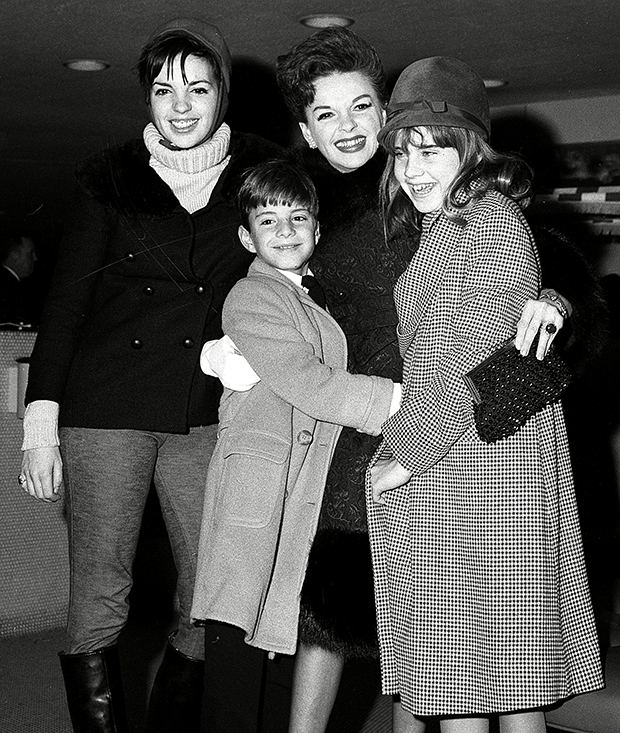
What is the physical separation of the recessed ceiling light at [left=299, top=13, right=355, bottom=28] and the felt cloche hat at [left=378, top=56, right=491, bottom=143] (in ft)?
5.98

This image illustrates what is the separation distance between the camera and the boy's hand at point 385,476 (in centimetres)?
151

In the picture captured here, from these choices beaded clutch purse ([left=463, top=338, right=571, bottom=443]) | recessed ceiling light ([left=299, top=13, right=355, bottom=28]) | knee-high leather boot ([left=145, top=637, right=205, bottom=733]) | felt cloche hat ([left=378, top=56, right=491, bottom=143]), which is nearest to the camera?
beaded clutch purse ([left=463, top=338, right=571, bottom=443])

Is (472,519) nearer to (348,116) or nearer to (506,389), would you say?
(506,389)

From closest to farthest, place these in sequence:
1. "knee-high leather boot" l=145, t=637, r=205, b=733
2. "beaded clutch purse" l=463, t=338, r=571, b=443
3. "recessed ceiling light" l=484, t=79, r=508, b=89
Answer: "beaded clutch purse" l=463, t=338, r=571, b=443 < "knee-high leather boot" l=145, t=637, r=205, b=733 < "recessed ceiling light" l=484, t=79, r=508, b=89

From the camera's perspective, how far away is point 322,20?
11.0 feet

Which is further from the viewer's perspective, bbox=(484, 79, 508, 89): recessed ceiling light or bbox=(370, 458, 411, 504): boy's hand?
bbox=(484, 79, 508, 89): recessed ceiling light

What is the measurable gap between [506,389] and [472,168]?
367mm

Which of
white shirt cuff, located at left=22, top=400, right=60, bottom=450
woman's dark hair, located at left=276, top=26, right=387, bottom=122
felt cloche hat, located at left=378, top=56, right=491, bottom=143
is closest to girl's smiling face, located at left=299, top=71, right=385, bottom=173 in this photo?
woman's dark hair, located at left=276, top=26, right=387, bottom=122

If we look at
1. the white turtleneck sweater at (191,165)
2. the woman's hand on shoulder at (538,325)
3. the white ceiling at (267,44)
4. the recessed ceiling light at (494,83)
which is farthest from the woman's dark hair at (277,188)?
the recessed ceiling light at (494,83)

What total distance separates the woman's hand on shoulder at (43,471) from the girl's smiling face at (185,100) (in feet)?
1.99

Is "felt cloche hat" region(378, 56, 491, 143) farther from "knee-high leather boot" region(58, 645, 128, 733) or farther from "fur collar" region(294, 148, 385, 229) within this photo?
"knee-high leather boot" region(58, 645, 128, 733)

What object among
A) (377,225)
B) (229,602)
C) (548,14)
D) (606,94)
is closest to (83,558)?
(229,602)

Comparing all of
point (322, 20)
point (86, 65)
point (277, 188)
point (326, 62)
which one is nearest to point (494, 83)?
point (322, 20)

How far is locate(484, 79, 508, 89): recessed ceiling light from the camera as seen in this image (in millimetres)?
4039
